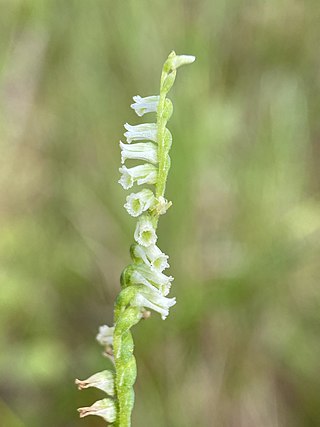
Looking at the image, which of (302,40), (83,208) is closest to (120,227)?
(83,208)

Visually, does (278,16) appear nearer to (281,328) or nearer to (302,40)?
(302,40)

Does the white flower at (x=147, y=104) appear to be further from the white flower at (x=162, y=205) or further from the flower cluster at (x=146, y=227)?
the white flower at (x=162, y=205)

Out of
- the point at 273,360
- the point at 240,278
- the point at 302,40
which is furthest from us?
the point at 302,40

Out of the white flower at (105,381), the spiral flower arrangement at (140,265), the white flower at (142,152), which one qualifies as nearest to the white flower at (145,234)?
the spiral flower arrangement at (140,265)

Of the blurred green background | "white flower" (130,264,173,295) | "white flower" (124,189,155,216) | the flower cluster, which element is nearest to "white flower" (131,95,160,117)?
the flower cluster

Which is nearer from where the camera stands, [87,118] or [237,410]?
[237,410]

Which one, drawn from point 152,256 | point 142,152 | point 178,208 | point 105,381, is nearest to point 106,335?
point 105,381
